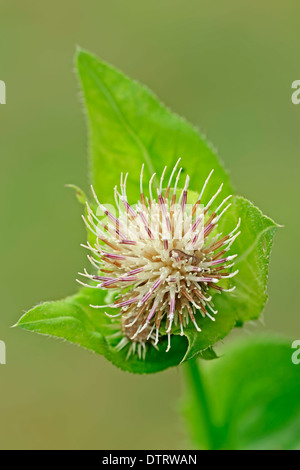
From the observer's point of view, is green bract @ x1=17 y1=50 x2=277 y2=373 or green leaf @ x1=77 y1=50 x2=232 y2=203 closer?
green bract @ x1=17 y1=50 x2=277 y2=373

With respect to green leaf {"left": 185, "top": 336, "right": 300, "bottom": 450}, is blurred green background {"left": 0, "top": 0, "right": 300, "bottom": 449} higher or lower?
higher

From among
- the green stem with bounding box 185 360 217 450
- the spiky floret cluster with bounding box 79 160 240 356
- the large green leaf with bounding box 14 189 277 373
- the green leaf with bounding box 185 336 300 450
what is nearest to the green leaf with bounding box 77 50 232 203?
the spiky floret cluster with bounding box 79 160 240 356

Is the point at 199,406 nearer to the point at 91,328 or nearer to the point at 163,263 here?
the point at 91,328

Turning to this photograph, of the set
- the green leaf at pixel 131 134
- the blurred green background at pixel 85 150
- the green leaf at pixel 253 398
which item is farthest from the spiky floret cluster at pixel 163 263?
the blurred green background at pixel 85 150

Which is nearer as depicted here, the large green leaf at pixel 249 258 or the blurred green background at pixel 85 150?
the large green leaf at pixel 249 258

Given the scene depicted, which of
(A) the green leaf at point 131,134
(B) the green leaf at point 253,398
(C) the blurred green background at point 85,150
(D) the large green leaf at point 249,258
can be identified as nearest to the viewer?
(D) the large green leaf at point 249,258

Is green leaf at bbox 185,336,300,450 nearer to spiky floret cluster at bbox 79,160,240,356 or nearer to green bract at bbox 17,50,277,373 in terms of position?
green bract at bbox 17,50,277,373

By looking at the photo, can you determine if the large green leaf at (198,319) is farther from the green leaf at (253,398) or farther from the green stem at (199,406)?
the green leaf at (253,398)
